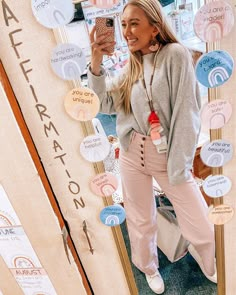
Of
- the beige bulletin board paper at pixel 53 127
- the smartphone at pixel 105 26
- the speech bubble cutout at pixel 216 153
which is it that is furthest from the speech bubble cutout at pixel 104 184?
the smartphone at pixel 105 26

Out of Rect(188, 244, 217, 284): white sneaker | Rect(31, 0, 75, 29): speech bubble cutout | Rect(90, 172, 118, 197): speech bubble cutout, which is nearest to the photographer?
Rect(31, 0, 75, 29): speech bubble cutout

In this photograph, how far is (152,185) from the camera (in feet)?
2.89

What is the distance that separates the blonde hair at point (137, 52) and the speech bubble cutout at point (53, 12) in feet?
0.35

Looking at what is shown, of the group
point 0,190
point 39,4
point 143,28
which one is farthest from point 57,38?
point 0,190

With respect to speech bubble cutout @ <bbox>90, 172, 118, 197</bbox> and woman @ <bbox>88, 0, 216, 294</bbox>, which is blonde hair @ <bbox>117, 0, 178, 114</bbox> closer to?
woman @ <bbox>88, 0, 216, 294</bbox>

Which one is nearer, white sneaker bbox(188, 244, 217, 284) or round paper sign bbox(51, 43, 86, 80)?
round paper sign bbox(51, 43, 86, 80)

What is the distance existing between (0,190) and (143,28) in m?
0.56

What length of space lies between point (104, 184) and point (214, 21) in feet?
1.52

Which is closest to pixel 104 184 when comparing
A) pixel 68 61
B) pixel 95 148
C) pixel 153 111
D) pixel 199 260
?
pixel 95 148

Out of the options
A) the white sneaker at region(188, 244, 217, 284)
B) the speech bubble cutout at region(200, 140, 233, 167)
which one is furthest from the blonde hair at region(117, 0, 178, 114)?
the white sneaker at region(188, 244, 217, 284)

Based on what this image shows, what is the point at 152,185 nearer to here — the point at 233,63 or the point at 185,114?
the point at 185,114

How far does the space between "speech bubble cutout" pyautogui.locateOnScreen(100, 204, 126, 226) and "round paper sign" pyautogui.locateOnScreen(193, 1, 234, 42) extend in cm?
50

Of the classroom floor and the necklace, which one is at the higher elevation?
the necklace

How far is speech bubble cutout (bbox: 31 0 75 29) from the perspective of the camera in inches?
20.4
